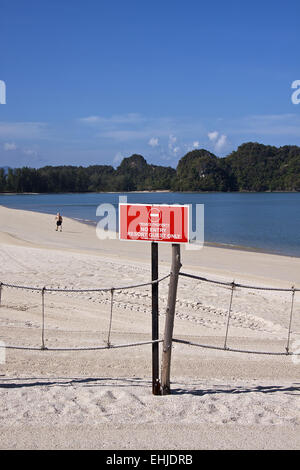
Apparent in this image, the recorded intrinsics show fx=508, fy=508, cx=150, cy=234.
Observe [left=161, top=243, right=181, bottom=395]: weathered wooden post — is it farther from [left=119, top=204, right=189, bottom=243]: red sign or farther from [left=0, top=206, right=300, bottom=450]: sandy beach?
[left=119, top=204, right=189, bottom=243]: red sign

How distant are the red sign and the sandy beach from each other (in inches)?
67.2

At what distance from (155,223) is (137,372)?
8.07 ft

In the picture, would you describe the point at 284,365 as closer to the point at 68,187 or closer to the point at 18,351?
the point at 18,351

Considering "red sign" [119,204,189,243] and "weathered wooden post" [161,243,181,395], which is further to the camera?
"weathered wooden post" [161,243,181,395]

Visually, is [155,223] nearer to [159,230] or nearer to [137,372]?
[159,230]

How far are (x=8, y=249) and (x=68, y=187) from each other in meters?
180

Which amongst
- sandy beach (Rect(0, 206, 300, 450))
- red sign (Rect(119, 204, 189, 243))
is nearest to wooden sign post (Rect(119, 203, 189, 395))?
red sign (Rect(119, 204, 189, 243))

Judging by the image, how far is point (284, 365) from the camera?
7.33m

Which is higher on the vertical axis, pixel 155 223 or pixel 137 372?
pixel 155 223

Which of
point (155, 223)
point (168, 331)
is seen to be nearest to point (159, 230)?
point (155, 223)

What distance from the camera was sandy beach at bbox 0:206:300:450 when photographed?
Result: 4.43 meters

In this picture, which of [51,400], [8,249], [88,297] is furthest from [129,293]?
[8,249]

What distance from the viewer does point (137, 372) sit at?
6777mm

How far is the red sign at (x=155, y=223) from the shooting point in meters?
5.19
